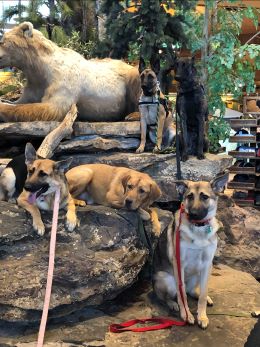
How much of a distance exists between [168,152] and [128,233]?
1761mm

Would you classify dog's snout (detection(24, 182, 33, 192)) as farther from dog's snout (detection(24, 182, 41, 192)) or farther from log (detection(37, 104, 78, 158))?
log (detection(37, 104, 78, 158))

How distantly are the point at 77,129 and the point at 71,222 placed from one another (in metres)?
2.02

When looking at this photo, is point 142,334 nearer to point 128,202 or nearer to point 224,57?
point 128,202

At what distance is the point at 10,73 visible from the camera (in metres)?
8.62

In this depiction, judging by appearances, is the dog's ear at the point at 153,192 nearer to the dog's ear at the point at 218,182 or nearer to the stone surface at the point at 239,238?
the dog's ear at the point at 218,182

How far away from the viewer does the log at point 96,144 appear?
5.59 m

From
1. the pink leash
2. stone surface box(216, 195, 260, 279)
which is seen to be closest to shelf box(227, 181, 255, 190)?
stone surface box(216, 195, 260, 279)

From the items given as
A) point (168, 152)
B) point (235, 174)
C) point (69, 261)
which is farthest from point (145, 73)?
point (235, 174)

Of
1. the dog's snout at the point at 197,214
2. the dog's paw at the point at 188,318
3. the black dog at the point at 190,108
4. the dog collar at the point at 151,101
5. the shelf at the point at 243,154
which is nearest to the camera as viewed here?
the dog's snout at the point at 197,214

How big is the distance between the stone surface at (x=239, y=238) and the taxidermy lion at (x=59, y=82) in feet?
7.41

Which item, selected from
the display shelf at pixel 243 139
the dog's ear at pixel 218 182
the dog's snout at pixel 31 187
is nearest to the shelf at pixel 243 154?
the display shelf at pixel 243 139

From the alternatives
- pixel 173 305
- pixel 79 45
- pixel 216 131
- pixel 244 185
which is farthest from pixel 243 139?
pixel 173 305

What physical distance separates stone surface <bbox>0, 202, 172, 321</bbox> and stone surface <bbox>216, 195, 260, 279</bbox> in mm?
2195

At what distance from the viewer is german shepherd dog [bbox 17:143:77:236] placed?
3.71 metres
